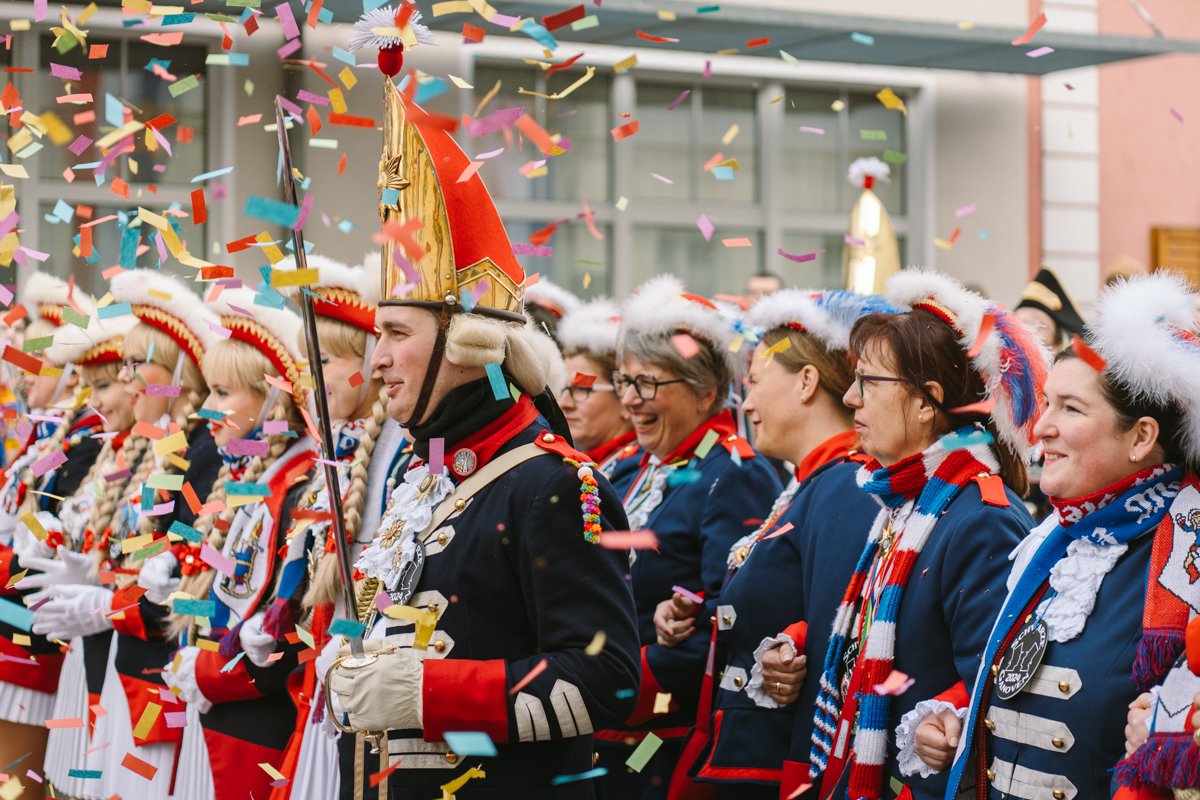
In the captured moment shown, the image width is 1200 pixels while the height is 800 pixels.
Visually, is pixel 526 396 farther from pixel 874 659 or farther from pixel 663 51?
pixel 663 51

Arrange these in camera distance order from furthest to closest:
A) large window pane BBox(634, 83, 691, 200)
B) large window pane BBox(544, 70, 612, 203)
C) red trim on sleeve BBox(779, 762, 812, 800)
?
1. large window pane BBox(634, 83, 691, 200)
2. large window pane BBox(544, 70, 612, 203)
3. red trim on sleeve BBox(779, 762, 812, 800)

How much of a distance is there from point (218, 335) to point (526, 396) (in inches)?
82.3

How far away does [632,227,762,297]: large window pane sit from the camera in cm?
954

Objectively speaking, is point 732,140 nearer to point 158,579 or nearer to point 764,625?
point 158,579

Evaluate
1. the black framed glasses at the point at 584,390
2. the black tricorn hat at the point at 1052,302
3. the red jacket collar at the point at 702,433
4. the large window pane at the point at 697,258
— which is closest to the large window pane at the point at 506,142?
the large window pane at the point at 697,258

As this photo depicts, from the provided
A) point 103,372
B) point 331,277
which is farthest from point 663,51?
point 331,277

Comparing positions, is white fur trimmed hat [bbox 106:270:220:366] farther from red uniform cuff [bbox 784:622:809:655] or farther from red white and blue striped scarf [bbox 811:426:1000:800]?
red white and blue striped scarf [bbox 811:426:1000:800]

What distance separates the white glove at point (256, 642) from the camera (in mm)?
3230

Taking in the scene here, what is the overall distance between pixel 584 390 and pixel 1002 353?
83.5 inches

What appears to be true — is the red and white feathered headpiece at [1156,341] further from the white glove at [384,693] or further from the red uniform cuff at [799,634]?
the white glove at [384,693]

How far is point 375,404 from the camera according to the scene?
344 centimetres

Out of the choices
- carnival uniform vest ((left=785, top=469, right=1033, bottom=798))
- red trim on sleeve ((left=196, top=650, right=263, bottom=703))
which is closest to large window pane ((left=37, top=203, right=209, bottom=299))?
red trim on sleeve ((left=196, top=650, right=263, bottom=703))

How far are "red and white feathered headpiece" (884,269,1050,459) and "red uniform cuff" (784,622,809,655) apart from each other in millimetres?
690

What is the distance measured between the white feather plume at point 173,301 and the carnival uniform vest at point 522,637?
2359 mm
